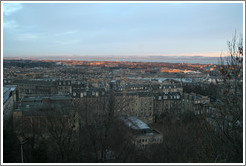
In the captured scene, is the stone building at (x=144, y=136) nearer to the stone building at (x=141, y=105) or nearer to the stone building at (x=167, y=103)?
the stone building at (x=141, y=105)

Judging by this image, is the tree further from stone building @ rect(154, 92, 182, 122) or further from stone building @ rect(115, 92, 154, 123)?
stone building @ rect(154, 92, 182, 122)

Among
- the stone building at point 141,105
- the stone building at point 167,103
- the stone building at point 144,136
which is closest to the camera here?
the stone building at point 144,136

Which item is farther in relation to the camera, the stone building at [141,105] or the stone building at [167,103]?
the stone building at [167,103]

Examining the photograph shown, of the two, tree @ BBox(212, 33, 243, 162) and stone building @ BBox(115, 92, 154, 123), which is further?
stone building @ BBox(115, 92, 154, 123)

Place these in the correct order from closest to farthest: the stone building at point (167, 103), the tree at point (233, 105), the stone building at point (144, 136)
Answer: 1. the tree at point (233, 105)
2. the stone building at point (144, 136)
3. the stone building at point (167, 103)

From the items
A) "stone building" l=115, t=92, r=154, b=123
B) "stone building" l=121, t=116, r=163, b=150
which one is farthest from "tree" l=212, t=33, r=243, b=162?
"stone building" l=115, t=92, r=154, b=123

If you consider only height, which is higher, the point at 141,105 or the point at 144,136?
the point at 141,105

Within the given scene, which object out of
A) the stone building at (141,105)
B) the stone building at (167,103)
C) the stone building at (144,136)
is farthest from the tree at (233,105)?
the stone building at (167,103)

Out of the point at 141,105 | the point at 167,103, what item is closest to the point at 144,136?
the point at 141,105

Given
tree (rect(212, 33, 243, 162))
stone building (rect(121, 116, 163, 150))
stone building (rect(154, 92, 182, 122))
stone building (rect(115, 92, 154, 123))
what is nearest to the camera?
tree (rect(212, 33, 243, 162))

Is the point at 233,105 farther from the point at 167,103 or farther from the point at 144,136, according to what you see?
the point at 167,103

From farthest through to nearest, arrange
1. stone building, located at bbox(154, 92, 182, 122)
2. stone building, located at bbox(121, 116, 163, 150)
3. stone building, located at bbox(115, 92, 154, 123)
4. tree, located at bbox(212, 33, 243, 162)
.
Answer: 1. stone building, located at bbox(154, 92, 182, 122)
2. stone building, located at bbox(115, 92, 154, 123)
3. stone building, located at bbox(121, 116, 163, 150)
4. tree, located at bbox(212, 33, 243, 162)

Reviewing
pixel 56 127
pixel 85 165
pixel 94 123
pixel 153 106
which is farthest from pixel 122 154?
pixel 153 106
